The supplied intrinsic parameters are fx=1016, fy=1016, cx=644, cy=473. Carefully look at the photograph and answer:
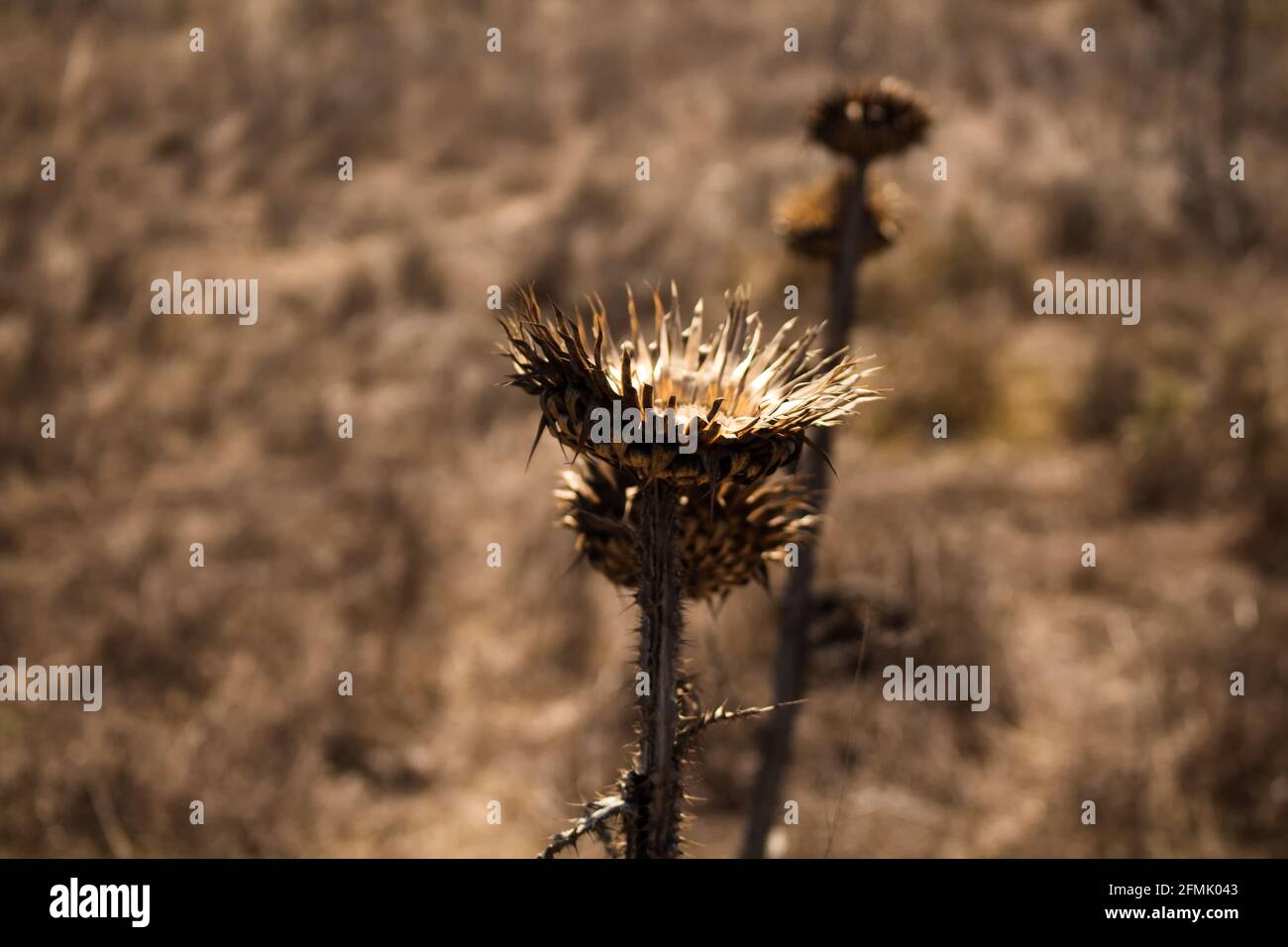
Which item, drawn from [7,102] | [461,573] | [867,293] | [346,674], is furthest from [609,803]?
[7,102]

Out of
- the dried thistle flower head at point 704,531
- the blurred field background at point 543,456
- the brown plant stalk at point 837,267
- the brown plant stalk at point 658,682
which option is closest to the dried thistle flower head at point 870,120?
the brown plant stalk at point 837,267

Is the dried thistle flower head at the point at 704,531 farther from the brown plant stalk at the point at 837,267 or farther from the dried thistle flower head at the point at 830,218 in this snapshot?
the dried thistle flower head at the point at 830,218

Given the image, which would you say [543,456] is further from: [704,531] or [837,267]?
[704,531]

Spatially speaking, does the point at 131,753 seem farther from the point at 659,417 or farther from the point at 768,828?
the point at 659,417

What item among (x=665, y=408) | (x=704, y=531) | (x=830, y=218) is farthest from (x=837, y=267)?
(x=665, y=408)

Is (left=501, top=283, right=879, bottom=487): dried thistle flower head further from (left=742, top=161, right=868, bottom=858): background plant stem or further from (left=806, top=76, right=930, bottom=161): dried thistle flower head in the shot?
(left=806, top=76, right=930, bottom=161): dried thistle flower head

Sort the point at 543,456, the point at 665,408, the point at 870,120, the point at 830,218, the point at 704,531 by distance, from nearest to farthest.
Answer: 1. the point at 665,408
2. the point at 704,531
3. the point at 870,120
4. the point at 830,218
5. the point at 543,456

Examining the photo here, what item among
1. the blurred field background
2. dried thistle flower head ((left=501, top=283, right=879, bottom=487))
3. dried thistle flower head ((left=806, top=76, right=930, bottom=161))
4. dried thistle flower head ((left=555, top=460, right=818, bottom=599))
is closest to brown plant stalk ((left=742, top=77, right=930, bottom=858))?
dried thistle flower head ((left=806, top=76, right=930, bottom=161))
